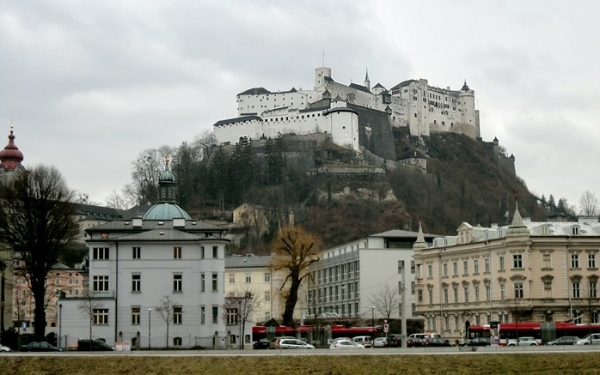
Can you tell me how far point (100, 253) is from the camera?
241 ft

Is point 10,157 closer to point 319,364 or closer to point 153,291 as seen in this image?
point 153,291

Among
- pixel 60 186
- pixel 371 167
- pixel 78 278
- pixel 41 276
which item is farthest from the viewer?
pixel 371 167

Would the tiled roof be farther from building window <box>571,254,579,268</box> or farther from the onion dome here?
building window <box>571,254,579,268</box>

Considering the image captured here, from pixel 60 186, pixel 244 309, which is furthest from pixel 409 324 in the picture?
pixel 60 186

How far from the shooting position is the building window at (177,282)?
72.8 metres

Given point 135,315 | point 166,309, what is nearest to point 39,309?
point 135,315

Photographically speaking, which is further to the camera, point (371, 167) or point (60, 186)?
point (371, 167)

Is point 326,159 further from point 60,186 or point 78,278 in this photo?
point 60,186

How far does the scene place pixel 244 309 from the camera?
7256 centimetres

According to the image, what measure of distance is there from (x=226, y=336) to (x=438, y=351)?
1127 inches

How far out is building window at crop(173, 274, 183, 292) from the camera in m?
72.8

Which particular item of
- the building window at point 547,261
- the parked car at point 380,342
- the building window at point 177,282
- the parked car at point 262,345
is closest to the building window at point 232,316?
the parked car at point 262,345

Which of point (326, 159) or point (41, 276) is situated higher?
point (326, 159)

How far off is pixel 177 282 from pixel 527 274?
27.2 metres
